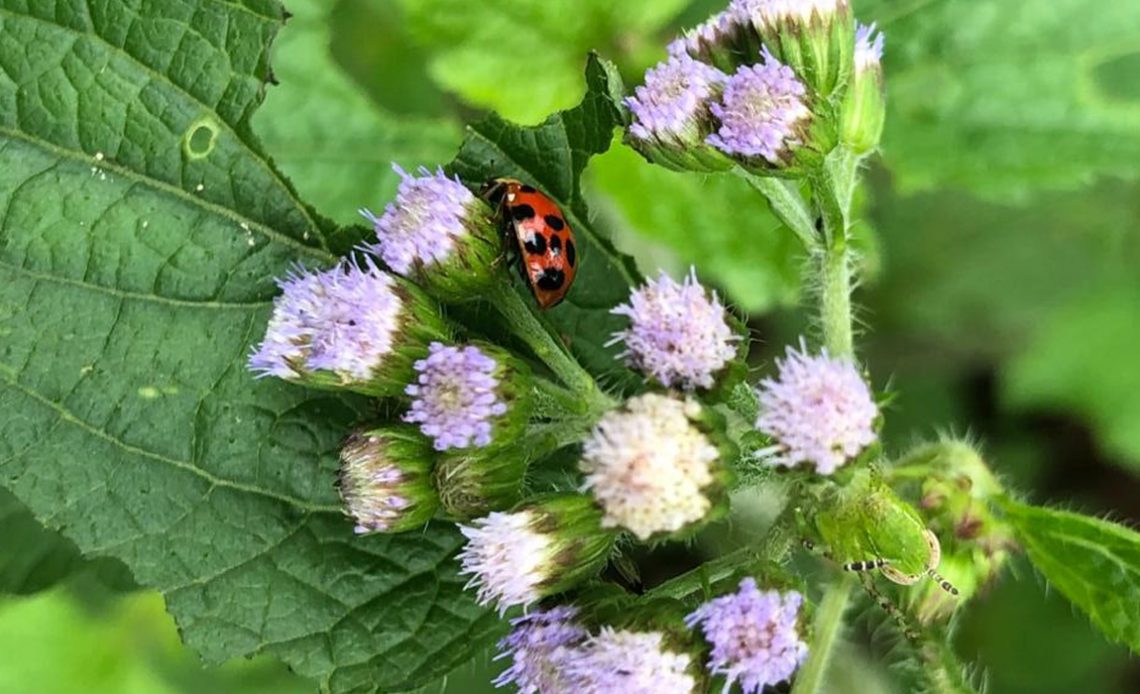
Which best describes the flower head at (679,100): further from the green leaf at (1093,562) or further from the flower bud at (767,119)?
the green leaf at (1093,562)

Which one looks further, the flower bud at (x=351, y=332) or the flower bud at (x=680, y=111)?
the flower bud at (x=680, y=111)

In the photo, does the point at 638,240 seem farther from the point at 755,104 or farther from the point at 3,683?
the point at 3,683

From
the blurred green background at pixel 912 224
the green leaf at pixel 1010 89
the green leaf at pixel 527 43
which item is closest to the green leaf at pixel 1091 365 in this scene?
the blurred green background at pixel 912 224

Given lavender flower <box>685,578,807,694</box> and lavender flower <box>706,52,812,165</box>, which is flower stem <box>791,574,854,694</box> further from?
lavender flower <box>706,52,812,165</box>

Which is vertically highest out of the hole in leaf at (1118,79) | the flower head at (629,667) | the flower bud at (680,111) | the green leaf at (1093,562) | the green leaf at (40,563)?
the hole in leaf at (1118,79)

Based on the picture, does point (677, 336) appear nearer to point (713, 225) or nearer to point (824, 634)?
point (824, 634)

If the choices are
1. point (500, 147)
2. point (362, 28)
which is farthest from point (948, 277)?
point (500, 147)
